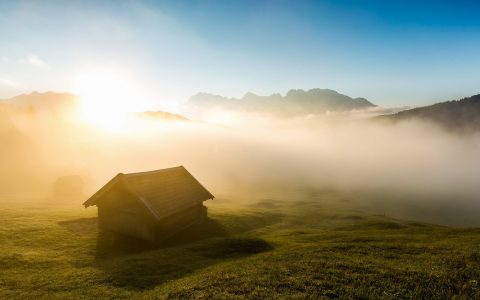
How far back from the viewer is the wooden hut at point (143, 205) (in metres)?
33.3

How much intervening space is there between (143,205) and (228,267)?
15.4 meters

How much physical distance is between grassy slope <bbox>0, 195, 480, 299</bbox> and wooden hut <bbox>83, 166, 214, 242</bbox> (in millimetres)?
1678

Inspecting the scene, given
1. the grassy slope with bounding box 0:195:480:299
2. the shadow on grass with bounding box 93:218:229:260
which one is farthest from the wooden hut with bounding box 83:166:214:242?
the grassy slope with bounding box 0:195:480:299

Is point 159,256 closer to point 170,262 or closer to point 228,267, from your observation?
point 170,262

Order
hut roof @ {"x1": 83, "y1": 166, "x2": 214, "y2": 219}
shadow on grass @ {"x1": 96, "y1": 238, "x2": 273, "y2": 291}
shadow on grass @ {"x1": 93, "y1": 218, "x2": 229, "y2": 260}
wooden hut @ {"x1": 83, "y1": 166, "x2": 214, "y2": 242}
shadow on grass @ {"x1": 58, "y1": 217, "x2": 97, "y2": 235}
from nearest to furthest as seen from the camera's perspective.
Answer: shadow on grass @ {"x1": 96, "y1": 238, "x2": 273, "y2": 291}
shadow on grass @ {"x1": 93, "y1": 218, "x2": 229, "y2": 260}
wooden hut @ {"x1": 83, "y1": 166, "x2": 214, "y2": 242}
hut roof @ {"x1": 83, "y1": 166, "x2": 214, "y2": 219}
shadow on grass @ {"x1": 58, "y1": 217, "x2": 97, "y2": 235}

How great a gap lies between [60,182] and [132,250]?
69598 millimetres

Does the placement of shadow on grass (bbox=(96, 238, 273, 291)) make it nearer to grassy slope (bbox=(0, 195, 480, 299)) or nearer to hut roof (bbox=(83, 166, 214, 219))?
grassy slope (bbox=(0, 195, 480, 299))

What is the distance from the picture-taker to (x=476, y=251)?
22391mm

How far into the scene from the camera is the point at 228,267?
2111 cm

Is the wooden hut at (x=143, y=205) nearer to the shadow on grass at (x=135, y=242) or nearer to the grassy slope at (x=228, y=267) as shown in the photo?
the shadow on grass at (x=135, y=242)

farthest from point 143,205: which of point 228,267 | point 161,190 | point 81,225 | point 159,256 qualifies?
point 228,267

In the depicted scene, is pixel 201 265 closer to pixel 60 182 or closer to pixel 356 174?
pixel 60 182

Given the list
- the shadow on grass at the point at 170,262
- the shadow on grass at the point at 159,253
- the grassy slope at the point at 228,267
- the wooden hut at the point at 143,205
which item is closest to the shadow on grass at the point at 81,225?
the shadow on grass at the point at 159,253

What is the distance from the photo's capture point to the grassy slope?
1625 centimetres
